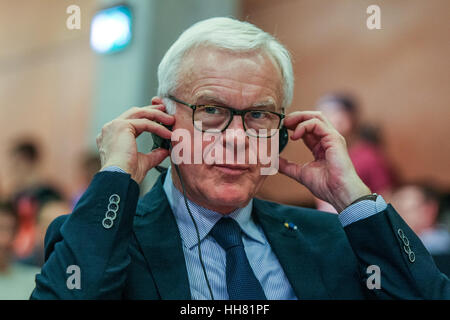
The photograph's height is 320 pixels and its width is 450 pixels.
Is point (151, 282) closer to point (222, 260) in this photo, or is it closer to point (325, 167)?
point (222, 260)

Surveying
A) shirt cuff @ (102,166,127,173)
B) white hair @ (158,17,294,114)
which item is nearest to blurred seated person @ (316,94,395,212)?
white hair @ (158,17,294,114)

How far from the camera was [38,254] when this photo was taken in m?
3.09

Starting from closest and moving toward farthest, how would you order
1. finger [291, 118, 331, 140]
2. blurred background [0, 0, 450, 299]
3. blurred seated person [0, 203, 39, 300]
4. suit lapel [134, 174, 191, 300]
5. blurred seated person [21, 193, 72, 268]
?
suit lapel [134, 174, 191, 300], finger [291, 118, 331, 140], blurred seated person [0, 203, 39, 300], blurred seated person [21, 193, 72, 268], blurred background [0, 0, 450, 299]

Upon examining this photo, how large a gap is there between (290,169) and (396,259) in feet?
1.43

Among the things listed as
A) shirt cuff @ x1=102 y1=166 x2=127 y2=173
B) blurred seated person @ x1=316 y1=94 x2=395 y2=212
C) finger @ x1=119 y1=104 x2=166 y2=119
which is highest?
finger @ x1=119 y1=104 x2=166 y2=119

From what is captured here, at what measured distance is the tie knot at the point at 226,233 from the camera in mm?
1464

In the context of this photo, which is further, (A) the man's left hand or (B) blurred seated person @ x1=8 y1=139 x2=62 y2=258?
(B) blurred seated person @ x1=8 y1=139 x2=62 y2=258

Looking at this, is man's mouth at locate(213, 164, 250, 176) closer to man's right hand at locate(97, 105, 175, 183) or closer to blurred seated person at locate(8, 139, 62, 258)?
man's right hand at locate(97, 105, 175, 183)

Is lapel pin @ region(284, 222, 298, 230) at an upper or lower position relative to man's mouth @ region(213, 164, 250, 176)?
lower

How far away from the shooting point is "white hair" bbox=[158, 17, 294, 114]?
1460 millimetres

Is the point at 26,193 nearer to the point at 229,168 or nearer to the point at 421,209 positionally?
the point at 421,209

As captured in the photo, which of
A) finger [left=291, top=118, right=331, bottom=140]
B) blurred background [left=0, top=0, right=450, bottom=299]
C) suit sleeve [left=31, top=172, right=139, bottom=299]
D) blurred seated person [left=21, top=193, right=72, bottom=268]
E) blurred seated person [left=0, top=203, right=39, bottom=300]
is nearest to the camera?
suit sleeve [left=31, top=172, right=139, bottom=299]

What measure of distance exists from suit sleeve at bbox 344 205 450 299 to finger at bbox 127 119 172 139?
22.4 inches
